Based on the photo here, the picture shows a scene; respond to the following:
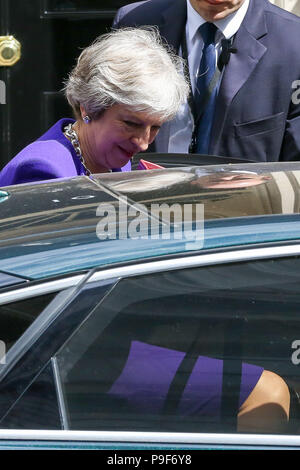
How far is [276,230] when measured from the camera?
1818 mm

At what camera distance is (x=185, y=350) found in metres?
1.79

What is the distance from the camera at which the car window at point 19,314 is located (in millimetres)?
1727

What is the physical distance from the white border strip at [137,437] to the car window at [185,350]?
2cm

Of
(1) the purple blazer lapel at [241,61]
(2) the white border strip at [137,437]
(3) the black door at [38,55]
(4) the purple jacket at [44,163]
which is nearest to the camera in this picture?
(2) the white border strip at [137,437]

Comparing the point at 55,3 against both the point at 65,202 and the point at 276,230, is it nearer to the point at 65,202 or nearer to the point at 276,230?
the point at 65,202

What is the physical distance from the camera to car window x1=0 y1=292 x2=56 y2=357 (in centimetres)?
173

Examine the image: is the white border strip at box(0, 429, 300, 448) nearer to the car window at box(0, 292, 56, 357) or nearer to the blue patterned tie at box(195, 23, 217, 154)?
the car window at box(0, 292, 56, 357)

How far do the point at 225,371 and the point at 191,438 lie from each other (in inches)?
5.6

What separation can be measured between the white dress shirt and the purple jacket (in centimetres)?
79

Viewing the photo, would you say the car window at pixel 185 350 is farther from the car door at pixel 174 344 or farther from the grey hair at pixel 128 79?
the grey hair at pixel 128 79

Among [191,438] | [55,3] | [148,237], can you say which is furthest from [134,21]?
[191,438]

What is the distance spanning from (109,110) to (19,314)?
3.92 ft

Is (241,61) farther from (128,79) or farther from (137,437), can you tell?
(137,437)

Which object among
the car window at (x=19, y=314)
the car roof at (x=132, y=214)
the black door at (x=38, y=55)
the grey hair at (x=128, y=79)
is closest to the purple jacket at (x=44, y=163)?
the grey hair at (x=128, y=79)
